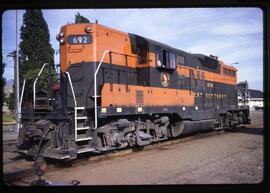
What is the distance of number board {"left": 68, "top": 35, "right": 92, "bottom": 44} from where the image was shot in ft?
33.6

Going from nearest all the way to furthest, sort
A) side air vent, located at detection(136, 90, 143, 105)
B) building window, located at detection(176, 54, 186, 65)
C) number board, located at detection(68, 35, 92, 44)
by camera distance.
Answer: number board, located at detection(68, 35, 92, 44), side air vent, located at detection(136, 90, 143, 105), building window, located at detection(176, 54, 186, 65)

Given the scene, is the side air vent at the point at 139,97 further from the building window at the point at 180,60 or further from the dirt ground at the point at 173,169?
the building window at the point at 180,60

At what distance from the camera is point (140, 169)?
8195 millimetres

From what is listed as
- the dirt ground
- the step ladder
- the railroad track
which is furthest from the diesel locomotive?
the dirt ground

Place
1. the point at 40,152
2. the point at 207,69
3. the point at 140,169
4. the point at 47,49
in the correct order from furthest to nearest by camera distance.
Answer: the point at 47,49, the point at 207,69, the point at 40,152, the point at 140,169

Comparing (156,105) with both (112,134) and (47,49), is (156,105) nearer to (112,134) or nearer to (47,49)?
(112,134)

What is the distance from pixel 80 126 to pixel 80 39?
9.10ft

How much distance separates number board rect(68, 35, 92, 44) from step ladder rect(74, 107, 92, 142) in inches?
85.9

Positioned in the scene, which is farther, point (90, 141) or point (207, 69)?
point (207, 69)

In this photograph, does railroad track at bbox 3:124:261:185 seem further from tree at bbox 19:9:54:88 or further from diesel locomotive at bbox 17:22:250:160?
tree at bbox 19:9:54:88

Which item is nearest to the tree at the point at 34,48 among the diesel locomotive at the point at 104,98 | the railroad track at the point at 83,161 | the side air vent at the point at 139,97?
the diesel locomotive at the point at 104,98

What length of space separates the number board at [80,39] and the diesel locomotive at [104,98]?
0.10 ft

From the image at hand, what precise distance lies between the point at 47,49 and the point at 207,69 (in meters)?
15.0

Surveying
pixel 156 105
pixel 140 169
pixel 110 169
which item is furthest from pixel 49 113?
pixel 156 105
